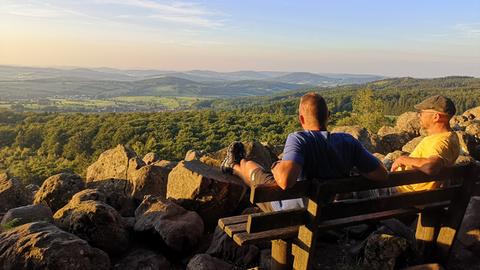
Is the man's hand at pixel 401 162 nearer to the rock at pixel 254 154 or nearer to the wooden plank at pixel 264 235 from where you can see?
the wooden plank at pixel 264 235

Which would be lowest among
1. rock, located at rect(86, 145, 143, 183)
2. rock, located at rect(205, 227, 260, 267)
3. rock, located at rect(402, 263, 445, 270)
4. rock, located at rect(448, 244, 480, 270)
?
rock, located at rect(86, 145, 143, 183)

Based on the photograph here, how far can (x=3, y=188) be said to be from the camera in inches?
400

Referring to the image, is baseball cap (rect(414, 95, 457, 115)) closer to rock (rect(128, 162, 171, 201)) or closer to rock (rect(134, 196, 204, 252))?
rock (rect(134, 196, 204, 252))

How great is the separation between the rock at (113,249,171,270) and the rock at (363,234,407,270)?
322 centimetres

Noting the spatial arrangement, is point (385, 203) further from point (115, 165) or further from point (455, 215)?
point (115, 165)

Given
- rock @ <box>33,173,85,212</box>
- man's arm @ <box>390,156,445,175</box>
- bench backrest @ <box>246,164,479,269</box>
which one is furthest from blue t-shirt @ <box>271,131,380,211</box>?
rock @ <box>33,173,85,212</box>

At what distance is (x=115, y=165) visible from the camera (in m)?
13.0

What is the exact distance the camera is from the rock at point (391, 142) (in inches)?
652

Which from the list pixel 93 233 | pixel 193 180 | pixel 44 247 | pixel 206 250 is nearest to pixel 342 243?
pixel 206 250

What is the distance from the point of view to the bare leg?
17.9 ft

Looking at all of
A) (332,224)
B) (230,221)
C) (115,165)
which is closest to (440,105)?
(332,224)

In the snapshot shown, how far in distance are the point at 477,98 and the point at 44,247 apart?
448 ft

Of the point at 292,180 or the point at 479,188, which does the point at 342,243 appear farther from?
the point at 292,180

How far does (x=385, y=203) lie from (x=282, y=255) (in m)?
1.52
